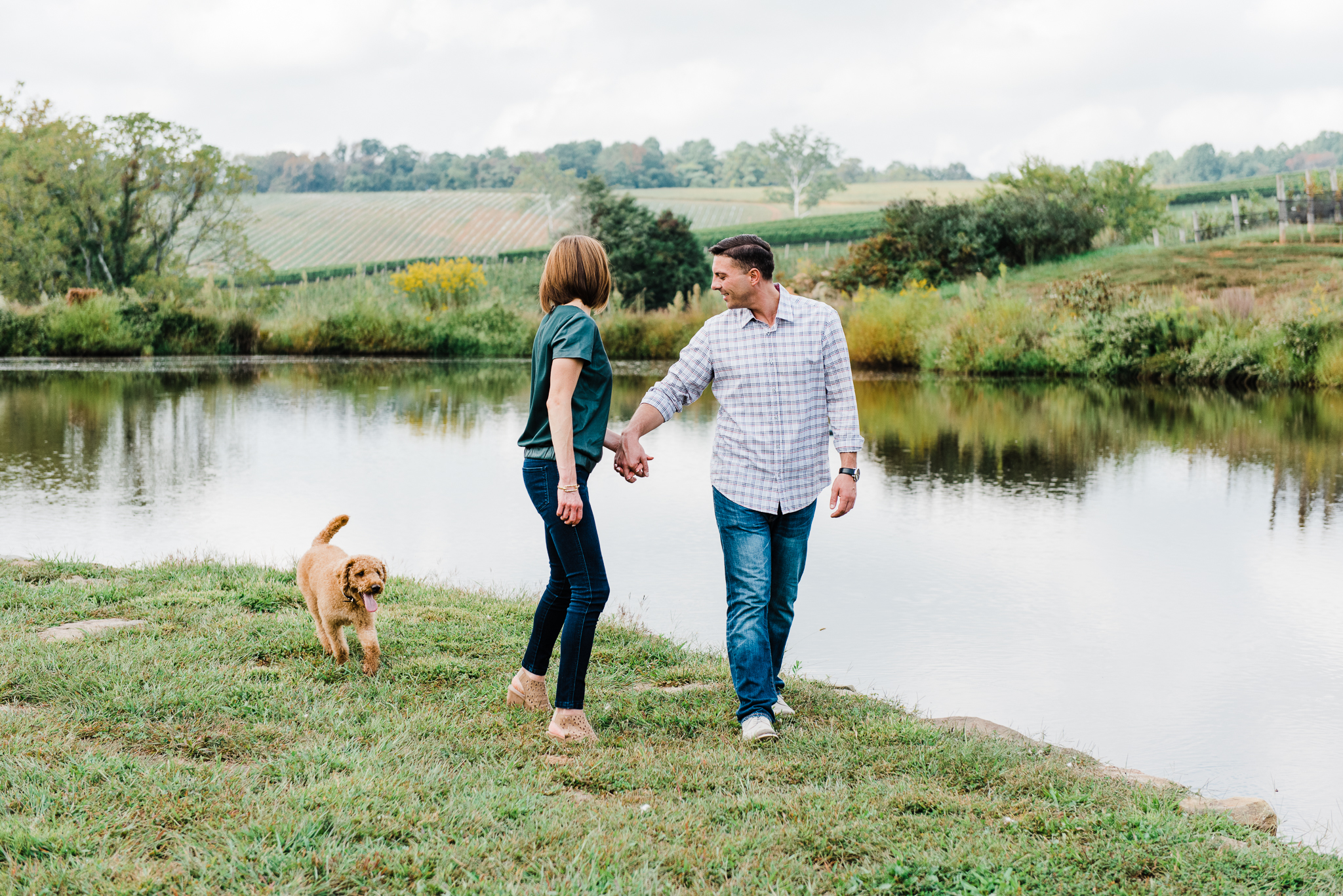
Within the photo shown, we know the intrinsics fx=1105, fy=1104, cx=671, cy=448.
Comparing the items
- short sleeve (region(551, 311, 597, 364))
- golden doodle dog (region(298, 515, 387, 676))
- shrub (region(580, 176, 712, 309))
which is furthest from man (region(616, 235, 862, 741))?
shrub (region(580, 176, 712, 309))

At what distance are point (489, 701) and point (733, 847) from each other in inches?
61.1

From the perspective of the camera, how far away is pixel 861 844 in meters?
2.93

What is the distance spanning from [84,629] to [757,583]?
304 cm

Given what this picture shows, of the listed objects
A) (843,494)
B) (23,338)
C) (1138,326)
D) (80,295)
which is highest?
(80,295)

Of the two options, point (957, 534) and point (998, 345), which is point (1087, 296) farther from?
point (957, 534)

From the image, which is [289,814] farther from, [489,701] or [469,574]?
[469,574]

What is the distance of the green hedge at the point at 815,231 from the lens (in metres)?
58.4

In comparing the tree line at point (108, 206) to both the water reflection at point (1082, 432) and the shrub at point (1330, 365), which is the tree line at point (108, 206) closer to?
the water reflection at point (1082, 432)

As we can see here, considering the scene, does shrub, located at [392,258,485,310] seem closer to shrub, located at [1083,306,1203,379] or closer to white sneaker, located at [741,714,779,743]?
shrub, located at [1083,306,1203,379]

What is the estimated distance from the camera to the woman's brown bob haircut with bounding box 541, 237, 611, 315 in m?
3.87

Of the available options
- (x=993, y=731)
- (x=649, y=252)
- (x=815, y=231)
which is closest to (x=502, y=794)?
Result: (x=993, y=731)

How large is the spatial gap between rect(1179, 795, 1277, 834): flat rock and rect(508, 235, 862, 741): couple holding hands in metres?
1.34

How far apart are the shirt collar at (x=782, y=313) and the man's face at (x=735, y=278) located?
0.08m

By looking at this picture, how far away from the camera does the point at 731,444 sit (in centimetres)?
417
